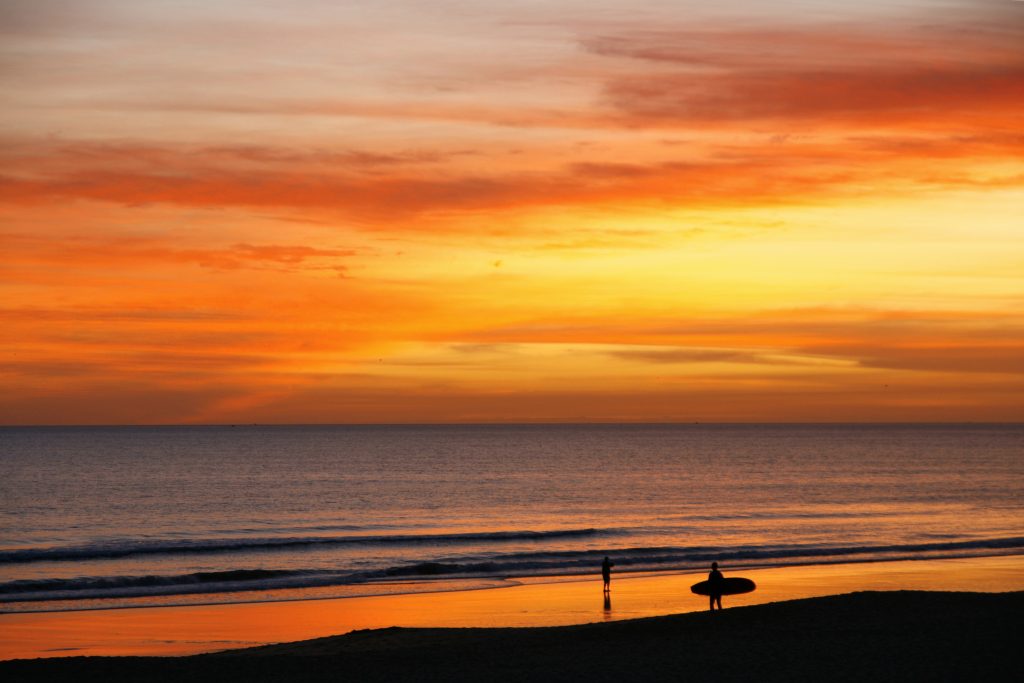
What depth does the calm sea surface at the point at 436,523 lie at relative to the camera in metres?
41.8

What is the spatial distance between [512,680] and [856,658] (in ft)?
22.9

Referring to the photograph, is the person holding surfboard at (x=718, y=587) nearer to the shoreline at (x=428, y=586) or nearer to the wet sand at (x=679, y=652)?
the wet sand at (x=679, y=652)

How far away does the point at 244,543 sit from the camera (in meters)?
53.0

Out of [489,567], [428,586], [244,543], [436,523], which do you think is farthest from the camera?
[436,523]

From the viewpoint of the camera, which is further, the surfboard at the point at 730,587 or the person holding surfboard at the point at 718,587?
the surfboard at the point at 730,587

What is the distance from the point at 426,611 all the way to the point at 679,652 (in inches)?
A: 503

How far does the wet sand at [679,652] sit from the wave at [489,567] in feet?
48.2

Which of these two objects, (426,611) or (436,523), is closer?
(426,611)

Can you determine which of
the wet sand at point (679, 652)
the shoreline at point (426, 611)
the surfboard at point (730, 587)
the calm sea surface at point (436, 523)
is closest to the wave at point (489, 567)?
the calm sea surface at point (436, 523)

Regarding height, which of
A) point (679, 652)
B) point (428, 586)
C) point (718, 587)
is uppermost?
point (428, 586)

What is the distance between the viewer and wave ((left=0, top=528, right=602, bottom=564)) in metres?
47.9

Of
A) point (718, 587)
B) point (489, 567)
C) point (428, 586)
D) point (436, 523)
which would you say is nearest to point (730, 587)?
point (718, 587)

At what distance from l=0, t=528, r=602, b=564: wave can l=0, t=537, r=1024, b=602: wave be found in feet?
22.5

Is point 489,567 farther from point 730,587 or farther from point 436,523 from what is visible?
point 436,523
